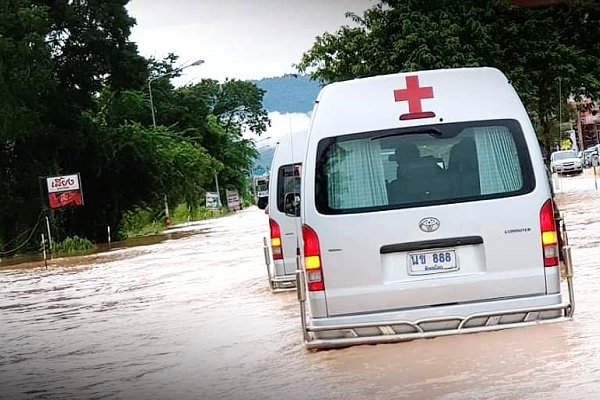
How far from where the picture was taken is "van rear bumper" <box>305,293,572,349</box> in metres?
6.82

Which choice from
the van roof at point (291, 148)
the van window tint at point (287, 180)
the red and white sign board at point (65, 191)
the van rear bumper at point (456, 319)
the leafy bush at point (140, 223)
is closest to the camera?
the van rear bumper at point (456, 319)

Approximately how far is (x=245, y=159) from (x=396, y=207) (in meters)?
66.3

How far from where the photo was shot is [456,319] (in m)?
6.82

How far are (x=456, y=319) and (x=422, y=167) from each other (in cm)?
109

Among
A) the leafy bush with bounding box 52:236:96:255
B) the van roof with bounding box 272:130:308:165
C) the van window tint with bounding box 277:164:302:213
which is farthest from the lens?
the leafy bush with bounding box 52:236:96:255

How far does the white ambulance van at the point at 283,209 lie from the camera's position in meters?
12.5

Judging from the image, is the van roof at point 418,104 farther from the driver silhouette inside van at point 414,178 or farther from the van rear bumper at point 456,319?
the van rear bumper at point 456,319

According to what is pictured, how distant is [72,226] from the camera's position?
40.7 m

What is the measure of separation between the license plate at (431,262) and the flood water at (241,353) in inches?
29.6

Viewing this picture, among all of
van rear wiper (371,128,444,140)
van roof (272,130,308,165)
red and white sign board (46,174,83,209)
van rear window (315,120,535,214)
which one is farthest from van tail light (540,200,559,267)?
red and white sign board (46,174,83,209)

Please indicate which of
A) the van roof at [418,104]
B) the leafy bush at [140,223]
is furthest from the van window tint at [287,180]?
the leafy bush at [140,223]

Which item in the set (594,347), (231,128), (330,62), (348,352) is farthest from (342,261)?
(231,128)

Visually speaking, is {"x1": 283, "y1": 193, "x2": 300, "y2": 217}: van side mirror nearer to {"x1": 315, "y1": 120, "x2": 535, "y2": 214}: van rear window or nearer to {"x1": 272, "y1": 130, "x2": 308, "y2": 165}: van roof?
{"x1": 272, "y1": 130, "x2": 308, "y2": 165}: van roof

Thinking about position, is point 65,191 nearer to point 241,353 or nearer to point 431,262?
point 241,353
